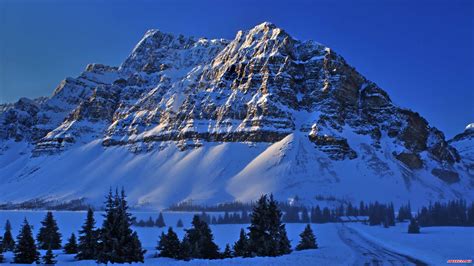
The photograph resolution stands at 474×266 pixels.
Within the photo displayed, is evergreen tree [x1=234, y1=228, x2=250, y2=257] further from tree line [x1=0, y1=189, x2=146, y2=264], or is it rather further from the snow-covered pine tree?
tree line [x1=0, y1=189, x2=146, y2=264]

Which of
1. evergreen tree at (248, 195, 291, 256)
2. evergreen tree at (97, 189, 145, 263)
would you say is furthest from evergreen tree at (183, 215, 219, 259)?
evergreen tree at (97, 189, 145, 263)

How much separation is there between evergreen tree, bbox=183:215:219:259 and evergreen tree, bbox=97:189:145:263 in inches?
282

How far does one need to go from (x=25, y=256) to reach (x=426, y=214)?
4616 inches

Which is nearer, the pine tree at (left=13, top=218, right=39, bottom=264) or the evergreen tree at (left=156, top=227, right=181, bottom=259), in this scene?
the pine tree at (left=13, top=218, right=39, bottom=264)

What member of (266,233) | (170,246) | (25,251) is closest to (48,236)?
(25,251)

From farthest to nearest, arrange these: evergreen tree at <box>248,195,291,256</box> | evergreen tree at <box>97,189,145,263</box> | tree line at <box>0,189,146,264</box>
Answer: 1. evergreen tree at <box>248,195,291,256</box>
2. tree line at <box>0,189,146,264</box>
3. evergreen tree at <box>97,189,145,263</box>

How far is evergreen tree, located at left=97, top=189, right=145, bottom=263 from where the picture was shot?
47.6m

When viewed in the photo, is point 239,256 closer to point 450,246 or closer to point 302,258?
point 302,258

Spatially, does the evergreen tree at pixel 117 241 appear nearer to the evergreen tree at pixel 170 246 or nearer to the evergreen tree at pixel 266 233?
the evergreen tree at pixel 170 246

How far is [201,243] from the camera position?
Answer: 57.0m

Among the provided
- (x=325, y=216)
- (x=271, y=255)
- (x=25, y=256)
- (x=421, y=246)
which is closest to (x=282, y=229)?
(x=271, y=255)

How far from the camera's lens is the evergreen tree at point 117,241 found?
4756 cm

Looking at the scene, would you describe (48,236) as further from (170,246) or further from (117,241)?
(117,241)

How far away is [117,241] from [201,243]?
444 inches
